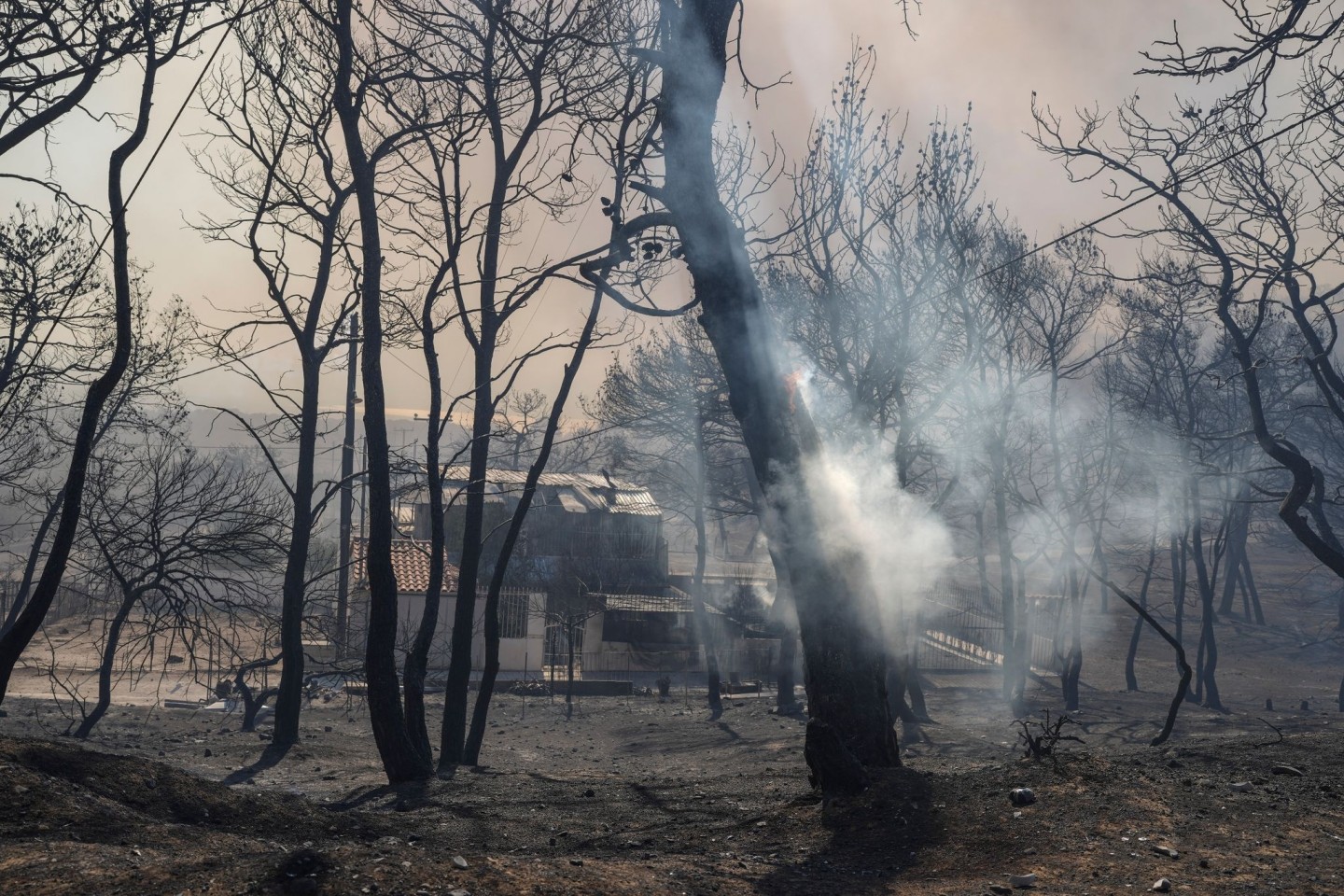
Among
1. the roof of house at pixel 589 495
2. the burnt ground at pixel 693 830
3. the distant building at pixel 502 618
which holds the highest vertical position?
the roof of house at pixel 589 495

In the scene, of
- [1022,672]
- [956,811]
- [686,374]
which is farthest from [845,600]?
[686,374]

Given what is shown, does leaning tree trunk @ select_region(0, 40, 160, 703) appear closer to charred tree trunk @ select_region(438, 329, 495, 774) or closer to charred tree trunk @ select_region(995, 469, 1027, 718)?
charred tree trunk @ select_region(438, 329, 495, 774)

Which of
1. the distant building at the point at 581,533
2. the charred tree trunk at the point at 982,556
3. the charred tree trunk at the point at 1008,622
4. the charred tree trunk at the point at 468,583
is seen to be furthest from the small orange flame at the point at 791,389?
the distant building at the point at 581,533

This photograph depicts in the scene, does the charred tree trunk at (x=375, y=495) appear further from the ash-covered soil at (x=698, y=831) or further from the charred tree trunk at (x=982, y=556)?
the charred tree trunk at (x=982, y=556)

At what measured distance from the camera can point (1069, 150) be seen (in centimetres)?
1153

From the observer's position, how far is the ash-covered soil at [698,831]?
452 centimetres

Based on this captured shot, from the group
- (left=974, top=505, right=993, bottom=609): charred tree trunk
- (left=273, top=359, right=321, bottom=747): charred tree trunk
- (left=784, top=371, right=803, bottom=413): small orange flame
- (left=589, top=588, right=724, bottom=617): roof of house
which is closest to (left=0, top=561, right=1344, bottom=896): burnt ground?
(left=784, top=371, right=803, bottom=413): small orange flame

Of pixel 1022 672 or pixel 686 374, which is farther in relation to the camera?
pixel 686 374

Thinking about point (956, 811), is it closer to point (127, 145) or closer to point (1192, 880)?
point (1192, 880)

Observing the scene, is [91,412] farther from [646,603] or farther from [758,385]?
[646,603]

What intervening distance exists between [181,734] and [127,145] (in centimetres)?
1112

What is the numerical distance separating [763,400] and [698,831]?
3050 mm

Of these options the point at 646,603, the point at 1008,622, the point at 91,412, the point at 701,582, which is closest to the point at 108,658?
the point at 91,412

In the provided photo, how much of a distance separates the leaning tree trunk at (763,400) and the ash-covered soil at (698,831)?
0.70 metres
